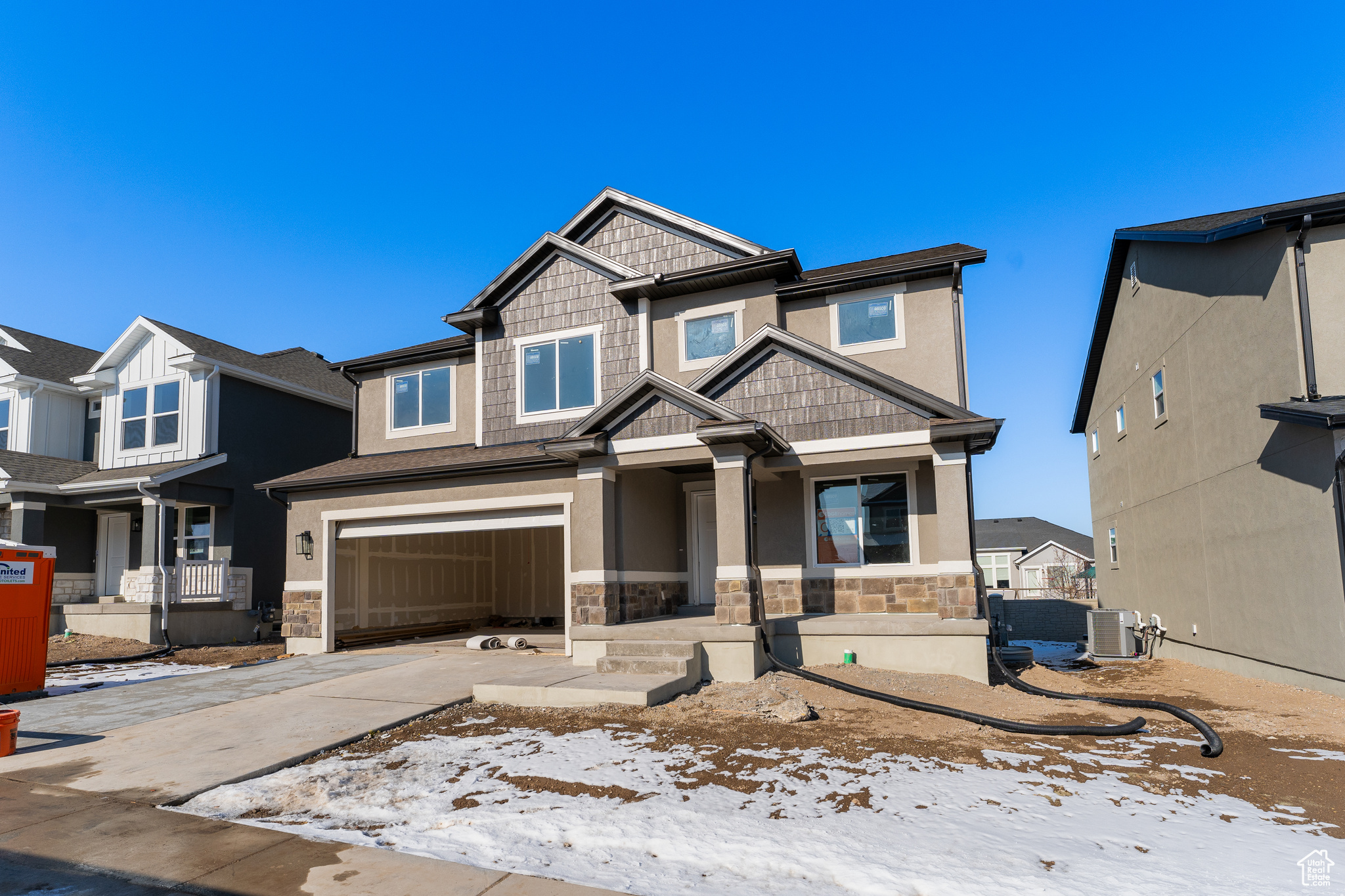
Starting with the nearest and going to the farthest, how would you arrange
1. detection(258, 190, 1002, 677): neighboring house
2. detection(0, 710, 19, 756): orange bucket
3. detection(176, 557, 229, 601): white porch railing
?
1. detection(0, 710, 19, 756): orange bucket
2. detection(258, 190, 1002, 677): neighboring house
3. detection(176, 557, 229, 601): white porch railing

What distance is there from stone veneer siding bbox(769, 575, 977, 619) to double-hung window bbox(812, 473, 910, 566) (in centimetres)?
30

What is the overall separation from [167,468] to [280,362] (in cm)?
452

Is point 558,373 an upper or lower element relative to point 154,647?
upper

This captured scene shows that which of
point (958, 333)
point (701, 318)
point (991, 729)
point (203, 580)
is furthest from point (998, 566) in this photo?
point (991, 729)

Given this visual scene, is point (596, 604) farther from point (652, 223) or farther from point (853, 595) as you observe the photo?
point (652, 223)

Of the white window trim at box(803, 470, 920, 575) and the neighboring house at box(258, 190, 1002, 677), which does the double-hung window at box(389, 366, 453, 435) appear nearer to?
the neighboring house at box(258, 190, 1002, 677)

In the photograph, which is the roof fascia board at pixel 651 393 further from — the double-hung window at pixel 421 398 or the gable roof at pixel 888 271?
the double-hung window at pixel 421 398

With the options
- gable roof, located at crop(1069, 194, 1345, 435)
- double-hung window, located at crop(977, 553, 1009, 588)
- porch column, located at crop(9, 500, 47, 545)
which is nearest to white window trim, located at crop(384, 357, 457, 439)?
porch column, located at crop(9, 500, 47, 545)

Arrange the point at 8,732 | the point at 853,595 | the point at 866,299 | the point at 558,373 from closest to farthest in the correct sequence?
1. the point at 8,732
2. the point at 853,595
3. the point at 866,299
4. the point at 558,373

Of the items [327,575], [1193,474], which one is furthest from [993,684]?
[327,575]

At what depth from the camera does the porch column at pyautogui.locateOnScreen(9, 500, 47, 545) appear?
17797 mm

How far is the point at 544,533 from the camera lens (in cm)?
1911

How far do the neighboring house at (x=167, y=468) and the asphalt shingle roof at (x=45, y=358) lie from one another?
0.27ft

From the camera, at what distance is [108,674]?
1272 centimetres
